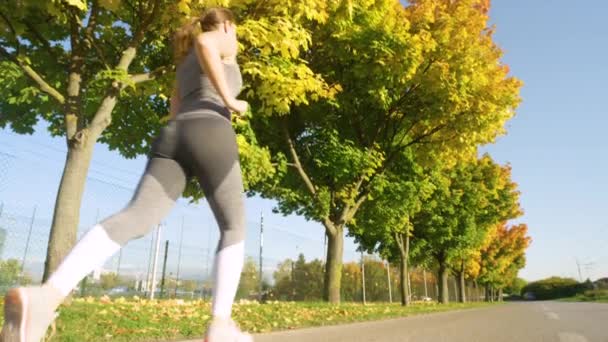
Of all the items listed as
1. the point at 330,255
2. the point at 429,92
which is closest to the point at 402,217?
the point at 330,255

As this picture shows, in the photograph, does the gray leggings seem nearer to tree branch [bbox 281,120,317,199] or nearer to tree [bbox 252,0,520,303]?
tree [bbox 252,0,520,303]

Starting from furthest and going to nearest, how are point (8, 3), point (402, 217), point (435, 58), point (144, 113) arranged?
point (402, 217) → point (435, 58) → point (144, 113) → point (8, 3)

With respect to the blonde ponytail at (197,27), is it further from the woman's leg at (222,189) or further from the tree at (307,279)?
the tree at (307,279)

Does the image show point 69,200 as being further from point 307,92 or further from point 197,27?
point 307,92

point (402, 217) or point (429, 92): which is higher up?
point (429, 92)

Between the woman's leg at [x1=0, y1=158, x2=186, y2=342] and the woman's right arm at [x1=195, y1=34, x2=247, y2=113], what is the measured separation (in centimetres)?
38

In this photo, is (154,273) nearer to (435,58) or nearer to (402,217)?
(402,217)

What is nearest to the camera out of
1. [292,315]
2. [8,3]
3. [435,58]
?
[8,3]

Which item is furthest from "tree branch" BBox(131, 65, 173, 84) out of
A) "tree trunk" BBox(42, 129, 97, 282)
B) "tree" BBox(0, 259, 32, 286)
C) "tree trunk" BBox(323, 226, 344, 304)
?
"tree trunk" BBox(323, 226, 344, 304)

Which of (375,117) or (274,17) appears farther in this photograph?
(375,117)

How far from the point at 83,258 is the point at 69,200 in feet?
12.8

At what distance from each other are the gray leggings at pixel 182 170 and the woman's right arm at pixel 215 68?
0.29 feet

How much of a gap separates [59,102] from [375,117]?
9.23 meters

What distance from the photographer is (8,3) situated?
18.7 ft
